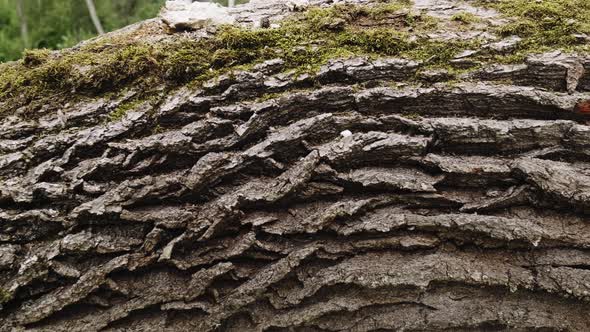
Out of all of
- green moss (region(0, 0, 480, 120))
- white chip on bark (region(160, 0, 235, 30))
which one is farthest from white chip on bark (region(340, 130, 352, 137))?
white chip on bark (region(160, 0, 235, 30))

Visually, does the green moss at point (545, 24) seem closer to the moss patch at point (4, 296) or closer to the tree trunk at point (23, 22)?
the moss patch at point (4, 296)

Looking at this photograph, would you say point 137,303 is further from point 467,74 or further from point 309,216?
point 467,74

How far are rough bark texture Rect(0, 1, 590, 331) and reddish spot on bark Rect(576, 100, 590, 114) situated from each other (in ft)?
0.11

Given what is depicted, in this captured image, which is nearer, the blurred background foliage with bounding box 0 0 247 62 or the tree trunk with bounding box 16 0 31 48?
the tree trunk with bounding box 16 0 31 48

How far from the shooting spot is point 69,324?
312 cm

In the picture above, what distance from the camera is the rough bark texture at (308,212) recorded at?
3219mm

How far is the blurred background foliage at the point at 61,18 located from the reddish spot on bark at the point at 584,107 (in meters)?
18.2

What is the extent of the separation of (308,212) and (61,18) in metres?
20.3

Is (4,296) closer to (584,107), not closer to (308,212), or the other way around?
(308,212)

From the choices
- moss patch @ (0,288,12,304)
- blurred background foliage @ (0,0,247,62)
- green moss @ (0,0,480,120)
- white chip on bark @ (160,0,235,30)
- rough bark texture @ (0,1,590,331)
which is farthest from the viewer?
blurred background foliage @ (0,0,247,62)

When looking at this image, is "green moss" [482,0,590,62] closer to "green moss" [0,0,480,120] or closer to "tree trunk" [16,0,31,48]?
"green moss" [0,0,480,120]

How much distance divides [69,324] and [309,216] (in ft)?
6.57

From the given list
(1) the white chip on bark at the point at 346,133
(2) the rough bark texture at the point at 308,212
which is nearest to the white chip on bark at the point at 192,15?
(2) the rough bark texture at the point at 308,212

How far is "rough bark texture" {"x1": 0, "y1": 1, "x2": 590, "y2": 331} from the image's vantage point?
322 cm
